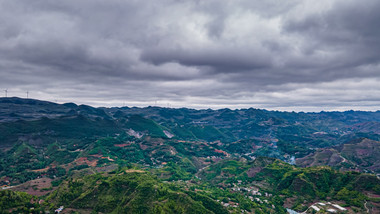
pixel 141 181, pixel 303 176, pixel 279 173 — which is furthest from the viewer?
pixel 279 173

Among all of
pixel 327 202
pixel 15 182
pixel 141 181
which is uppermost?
pixel 141 181

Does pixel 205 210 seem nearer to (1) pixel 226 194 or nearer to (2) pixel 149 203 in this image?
(2) pixel 149 203

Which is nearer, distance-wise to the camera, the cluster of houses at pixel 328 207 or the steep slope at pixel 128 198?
the steep slope at pixel 128 198

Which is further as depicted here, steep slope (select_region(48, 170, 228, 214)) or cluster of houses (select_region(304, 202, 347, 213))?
cluster of houses (select_region(304, 202, 347, 213))

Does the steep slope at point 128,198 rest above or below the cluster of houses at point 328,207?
above

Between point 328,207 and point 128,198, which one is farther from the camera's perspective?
point 328,207

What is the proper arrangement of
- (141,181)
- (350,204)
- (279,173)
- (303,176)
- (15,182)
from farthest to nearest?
(15,182)
(279,173)
(303,176)
(141,181)
(350,204)

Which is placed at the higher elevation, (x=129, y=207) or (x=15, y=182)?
(x=129, y=207)

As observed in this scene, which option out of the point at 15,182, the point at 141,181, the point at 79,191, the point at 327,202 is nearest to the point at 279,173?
the point at 327,202

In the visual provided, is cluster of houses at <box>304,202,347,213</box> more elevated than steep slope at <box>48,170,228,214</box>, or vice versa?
steep slope at <box>48,170,228,214</box>

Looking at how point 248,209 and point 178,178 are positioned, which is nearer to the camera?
point 248,209

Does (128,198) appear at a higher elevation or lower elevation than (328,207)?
higher
